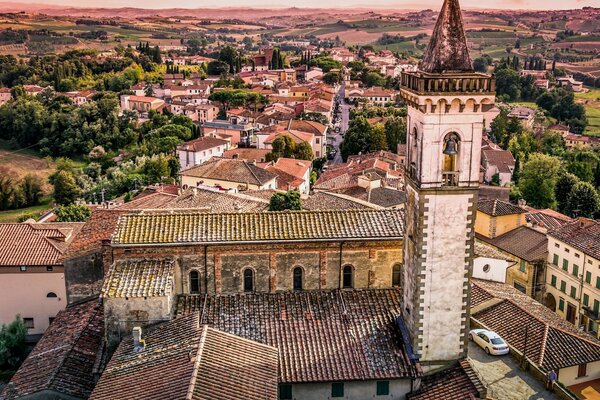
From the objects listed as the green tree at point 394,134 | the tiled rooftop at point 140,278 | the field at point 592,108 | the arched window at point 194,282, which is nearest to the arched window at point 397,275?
the arched window at point 194,282

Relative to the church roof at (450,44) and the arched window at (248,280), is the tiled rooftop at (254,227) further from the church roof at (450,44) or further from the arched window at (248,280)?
the church roof at (450,44)

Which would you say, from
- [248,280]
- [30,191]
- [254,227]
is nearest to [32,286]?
[248,280]

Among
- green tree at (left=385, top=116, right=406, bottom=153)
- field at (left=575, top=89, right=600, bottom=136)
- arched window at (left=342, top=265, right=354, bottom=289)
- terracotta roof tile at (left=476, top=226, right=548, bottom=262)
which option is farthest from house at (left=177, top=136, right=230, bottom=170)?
field at (left=575, top=89, right=600, bottom=136)

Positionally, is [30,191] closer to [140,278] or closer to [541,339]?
[140,278]

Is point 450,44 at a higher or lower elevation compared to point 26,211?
higher

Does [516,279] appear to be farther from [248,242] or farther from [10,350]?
[10,350]

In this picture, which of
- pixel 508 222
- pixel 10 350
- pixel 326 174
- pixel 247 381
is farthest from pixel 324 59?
pixel 247 381
